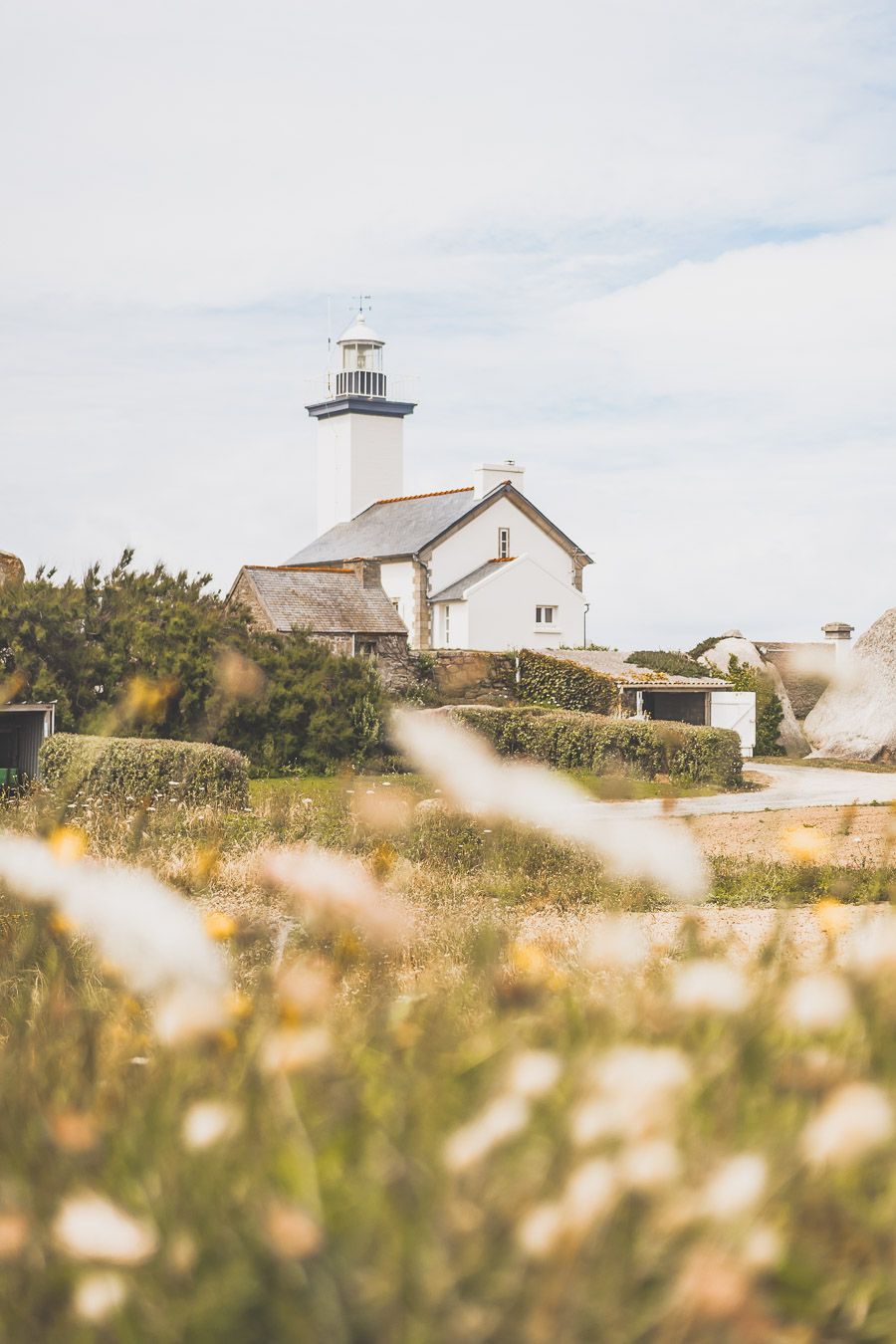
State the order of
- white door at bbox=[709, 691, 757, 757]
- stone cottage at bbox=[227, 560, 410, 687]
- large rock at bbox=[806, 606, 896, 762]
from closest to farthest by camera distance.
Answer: white door at bbox=[709, 691, 757, 757]
large rock at bbox=[806, 606, 896, 762]
stone cottage at bbox=[227, 560, 410, 687]

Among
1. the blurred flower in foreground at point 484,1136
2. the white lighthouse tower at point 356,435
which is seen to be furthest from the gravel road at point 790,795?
the white lighthouse tower at point 356,435

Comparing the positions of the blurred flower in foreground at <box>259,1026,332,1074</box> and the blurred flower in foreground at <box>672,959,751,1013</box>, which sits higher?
the blurred flower in foreground at <box>672,959,751,1013</box>

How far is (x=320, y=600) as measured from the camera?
34625 mm

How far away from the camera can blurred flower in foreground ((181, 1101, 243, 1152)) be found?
6.04 feet

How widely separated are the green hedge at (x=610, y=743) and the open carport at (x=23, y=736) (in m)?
6.63

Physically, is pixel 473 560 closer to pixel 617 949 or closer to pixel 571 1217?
pixel 617 949

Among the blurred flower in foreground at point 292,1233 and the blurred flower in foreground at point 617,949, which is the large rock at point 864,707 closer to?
the blurred flower in foreground at point 617,949

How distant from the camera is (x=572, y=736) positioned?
22562 millimetres

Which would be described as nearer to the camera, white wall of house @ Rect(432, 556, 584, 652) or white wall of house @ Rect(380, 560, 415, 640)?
white wall of house @ Rect(432, 556, 584, 652)

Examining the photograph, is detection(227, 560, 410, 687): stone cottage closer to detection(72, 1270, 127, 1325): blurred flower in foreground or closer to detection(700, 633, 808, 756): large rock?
detection(700, 633, 808, 756): large rock

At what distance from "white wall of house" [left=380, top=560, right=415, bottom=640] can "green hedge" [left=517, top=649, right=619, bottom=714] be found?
1067cm

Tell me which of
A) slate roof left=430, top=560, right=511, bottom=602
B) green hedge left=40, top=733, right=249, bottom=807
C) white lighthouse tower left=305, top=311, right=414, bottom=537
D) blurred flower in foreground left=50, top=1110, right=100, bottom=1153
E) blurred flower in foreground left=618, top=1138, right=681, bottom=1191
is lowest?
green hedge left=40, top=733, right=249, bottom=807

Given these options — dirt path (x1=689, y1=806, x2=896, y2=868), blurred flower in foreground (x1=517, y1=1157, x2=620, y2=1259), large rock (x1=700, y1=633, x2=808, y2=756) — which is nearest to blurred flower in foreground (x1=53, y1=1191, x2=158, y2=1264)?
blurred flower in foreground (x1=517, y1=1157, x2=620, y2=1259)

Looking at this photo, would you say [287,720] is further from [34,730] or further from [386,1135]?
[386,1135]
